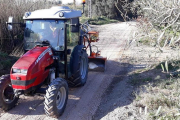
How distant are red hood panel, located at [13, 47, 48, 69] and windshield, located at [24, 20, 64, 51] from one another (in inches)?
16.4

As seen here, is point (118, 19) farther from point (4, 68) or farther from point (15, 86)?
point (15, 86)

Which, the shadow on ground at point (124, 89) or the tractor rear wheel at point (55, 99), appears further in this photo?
the shadow on ground at point (124, 89)

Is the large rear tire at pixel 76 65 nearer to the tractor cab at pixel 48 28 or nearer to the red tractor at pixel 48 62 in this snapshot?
the red tractor at pixel 48 62

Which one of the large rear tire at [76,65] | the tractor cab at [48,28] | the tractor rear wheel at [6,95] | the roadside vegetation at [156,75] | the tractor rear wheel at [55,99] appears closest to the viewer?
the roadside vegetation at [156,75]

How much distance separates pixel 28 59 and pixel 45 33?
1.07m

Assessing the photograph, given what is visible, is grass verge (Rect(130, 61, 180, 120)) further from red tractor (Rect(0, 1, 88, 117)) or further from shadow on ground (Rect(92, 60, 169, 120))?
red tractor (Rect(0, 1, 88, 117))

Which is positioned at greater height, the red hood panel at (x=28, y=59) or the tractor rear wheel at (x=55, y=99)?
the red hood panel at (x=28, y=59)

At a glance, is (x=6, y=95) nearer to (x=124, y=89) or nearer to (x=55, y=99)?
(x=55, y=99)

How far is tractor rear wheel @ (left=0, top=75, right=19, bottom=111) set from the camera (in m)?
4.95

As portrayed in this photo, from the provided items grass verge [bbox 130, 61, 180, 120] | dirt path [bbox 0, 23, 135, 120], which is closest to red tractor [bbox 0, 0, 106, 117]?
dirt path [bbox 0, 23, 135, 120]

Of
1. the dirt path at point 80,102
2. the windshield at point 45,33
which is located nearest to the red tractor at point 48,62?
the windshield at point 45,33

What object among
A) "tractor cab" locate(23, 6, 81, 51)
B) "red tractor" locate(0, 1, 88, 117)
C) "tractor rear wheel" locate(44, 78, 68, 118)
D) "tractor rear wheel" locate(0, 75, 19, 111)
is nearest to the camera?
"tractor rear wheel" locate(44, 78, 68, 118)

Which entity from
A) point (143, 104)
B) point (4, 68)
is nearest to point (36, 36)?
point (4, 68)

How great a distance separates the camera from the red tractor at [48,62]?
470 cm
